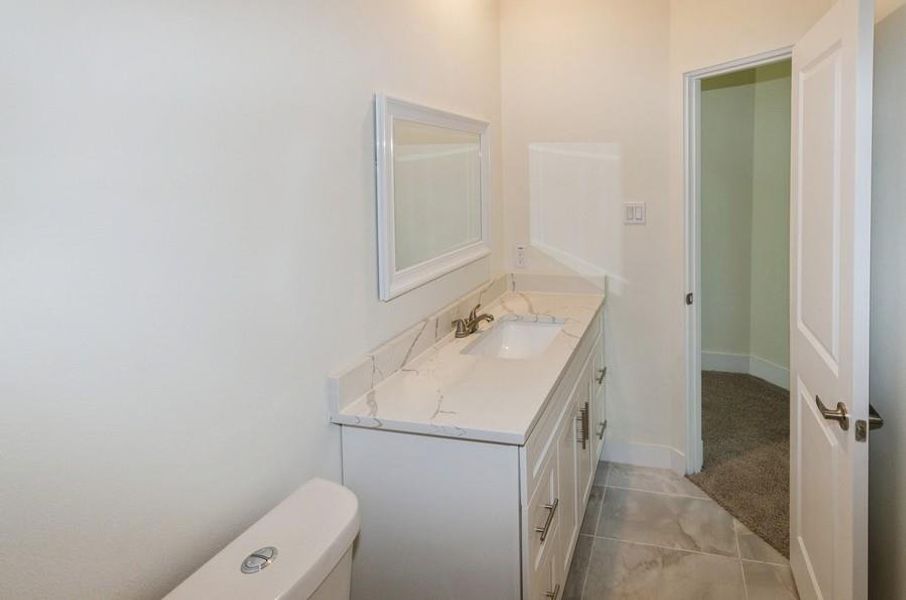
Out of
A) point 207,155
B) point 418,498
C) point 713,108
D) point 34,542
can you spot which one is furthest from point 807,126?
point 713,108

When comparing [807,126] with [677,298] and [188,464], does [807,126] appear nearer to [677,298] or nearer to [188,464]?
[677,298]

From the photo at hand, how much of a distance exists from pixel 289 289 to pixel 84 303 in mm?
552

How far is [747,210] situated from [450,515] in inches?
141

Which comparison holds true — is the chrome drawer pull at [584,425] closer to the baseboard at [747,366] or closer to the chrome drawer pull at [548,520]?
the chrome drawer pull at [548,520]

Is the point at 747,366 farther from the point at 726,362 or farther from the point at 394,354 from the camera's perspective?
the point at 394,354

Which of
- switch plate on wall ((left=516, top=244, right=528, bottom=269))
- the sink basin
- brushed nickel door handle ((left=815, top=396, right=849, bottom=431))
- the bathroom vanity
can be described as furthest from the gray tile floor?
switch plate on wall ((left=516, top=244, right=528, bottom=269))

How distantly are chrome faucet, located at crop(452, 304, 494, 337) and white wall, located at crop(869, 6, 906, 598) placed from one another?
1.31 m

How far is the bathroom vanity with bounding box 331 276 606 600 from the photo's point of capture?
1556 mm

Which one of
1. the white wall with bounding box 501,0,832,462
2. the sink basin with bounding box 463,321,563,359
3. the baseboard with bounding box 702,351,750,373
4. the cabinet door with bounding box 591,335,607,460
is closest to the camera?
the sink basin with bounding box 463,321,563,359

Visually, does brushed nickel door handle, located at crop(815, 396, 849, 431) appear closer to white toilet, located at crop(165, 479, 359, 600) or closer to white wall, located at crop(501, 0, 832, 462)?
white toilet, located at crop(165, 479, 359, 600)

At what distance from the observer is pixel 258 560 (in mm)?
1134

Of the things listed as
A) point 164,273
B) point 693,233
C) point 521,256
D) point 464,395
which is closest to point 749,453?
point 693,233

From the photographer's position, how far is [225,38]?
4.23ft

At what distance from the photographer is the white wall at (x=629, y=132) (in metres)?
2.92
